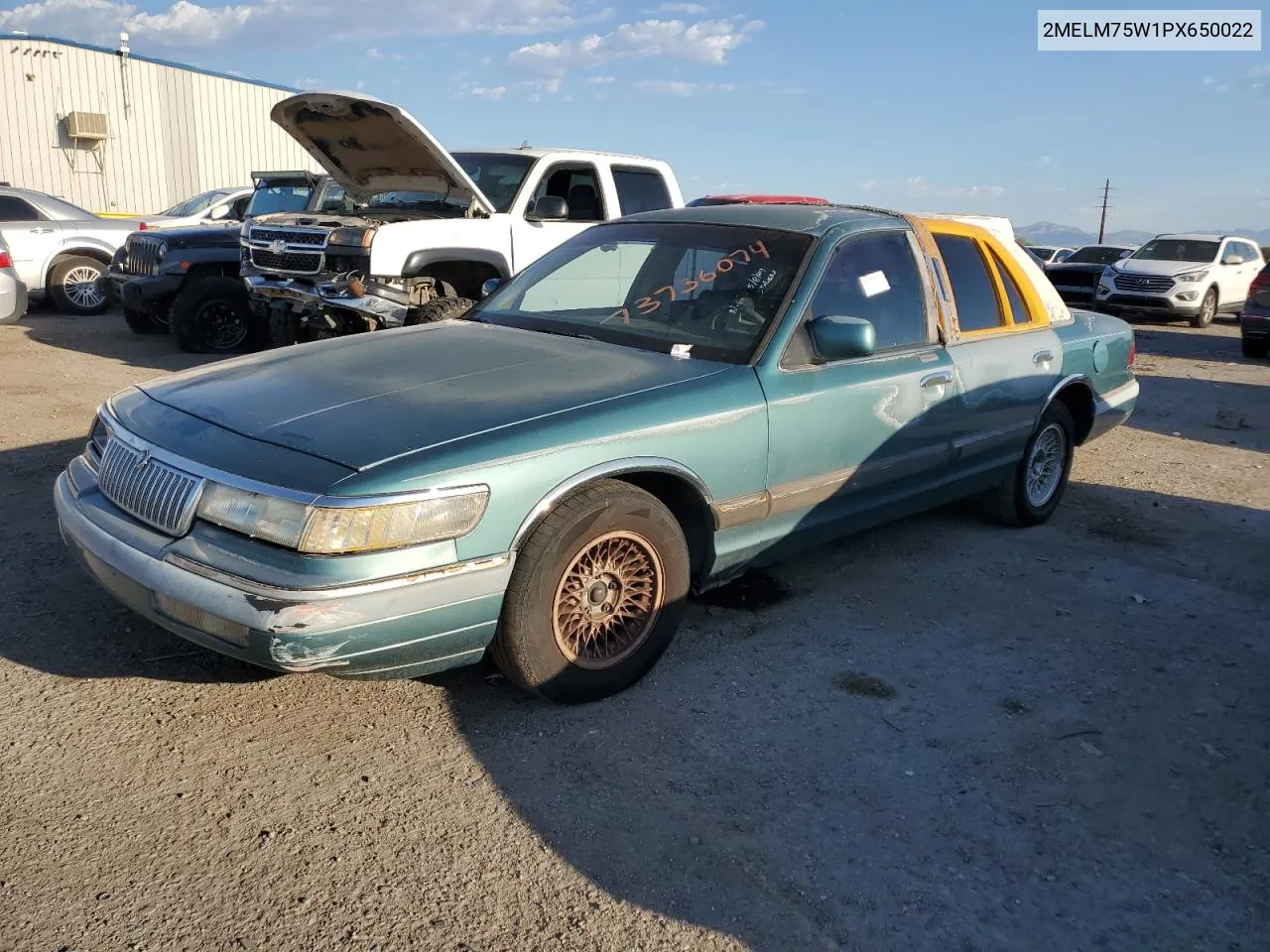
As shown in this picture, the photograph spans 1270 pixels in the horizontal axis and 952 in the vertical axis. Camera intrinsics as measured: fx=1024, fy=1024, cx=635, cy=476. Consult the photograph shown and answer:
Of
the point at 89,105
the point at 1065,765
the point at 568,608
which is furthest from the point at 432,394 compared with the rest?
the point at 89,105

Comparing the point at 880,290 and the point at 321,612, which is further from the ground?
the point at 880,290

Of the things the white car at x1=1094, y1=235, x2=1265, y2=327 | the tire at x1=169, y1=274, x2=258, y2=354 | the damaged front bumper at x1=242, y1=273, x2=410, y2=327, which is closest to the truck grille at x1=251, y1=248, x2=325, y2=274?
the damaged front bumper at x1=242, y1=273, x2=410, y2=327

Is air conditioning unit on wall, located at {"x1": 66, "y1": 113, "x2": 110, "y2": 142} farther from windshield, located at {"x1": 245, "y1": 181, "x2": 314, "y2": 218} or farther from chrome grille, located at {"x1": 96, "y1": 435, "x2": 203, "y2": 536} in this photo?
chrome grille, located at {"x1": 96, "y1": 435, "x2": 203, "y2": 536}

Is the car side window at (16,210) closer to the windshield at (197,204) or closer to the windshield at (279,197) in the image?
the windshield at (279,197)

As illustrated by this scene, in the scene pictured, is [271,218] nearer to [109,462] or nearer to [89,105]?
[109,462]

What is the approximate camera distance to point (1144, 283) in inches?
714

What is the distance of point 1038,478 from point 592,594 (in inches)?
133

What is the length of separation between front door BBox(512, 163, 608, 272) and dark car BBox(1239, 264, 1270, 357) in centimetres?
901

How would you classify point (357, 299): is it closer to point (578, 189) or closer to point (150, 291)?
point (578, 189)

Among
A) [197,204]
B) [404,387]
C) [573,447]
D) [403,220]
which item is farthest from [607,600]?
[197,204]

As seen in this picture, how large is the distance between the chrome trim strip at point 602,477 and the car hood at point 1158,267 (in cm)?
1742

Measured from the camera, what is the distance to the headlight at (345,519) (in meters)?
2.80

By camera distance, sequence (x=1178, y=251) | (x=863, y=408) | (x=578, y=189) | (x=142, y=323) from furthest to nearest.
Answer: (x=1178, y=251) < (x=142, y=323) < (x=578, y=189) < (x=863, y=408)

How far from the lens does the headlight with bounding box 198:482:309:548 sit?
2812mm
